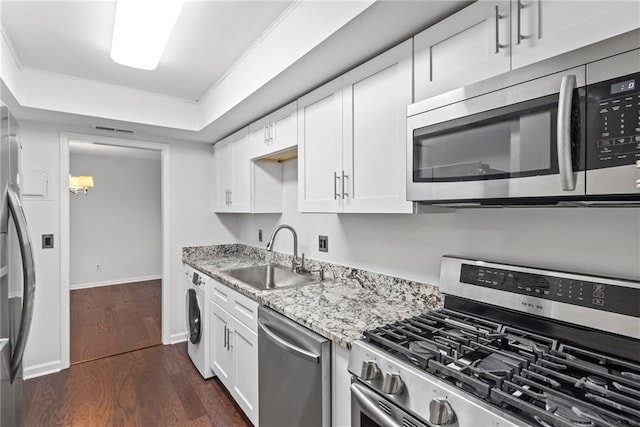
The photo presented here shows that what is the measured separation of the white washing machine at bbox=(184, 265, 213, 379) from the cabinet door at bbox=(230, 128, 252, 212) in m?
0.68

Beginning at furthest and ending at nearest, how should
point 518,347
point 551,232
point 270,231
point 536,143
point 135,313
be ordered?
point 135,313 < point 270,231 < point 551,232 < point 518,347 < point 536,143

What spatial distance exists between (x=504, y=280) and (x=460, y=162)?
51 cm

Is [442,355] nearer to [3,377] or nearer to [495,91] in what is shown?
[495,91]

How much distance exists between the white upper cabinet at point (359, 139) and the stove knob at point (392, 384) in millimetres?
662

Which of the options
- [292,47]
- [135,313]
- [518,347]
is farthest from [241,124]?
[135,313]

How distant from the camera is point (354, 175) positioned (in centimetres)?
164

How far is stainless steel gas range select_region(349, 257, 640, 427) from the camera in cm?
77

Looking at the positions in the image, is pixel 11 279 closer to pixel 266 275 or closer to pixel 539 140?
pixel 266 275

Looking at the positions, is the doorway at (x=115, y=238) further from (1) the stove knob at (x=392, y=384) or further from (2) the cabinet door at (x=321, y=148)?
(1) the stove knob at (x=392, y=384)

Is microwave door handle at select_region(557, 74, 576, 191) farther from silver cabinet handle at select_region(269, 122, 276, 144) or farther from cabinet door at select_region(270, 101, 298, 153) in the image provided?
silver cabinet handle at select_region(269, 122, 276, 144)

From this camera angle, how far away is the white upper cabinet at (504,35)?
0.83 m

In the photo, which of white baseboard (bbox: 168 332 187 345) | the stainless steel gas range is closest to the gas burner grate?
the stainless steel gas range

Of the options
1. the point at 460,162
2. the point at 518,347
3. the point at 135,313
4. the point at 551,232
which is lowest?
the point at 135,313

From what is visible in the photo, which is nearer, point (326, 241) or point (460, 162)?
point (460, 162)
